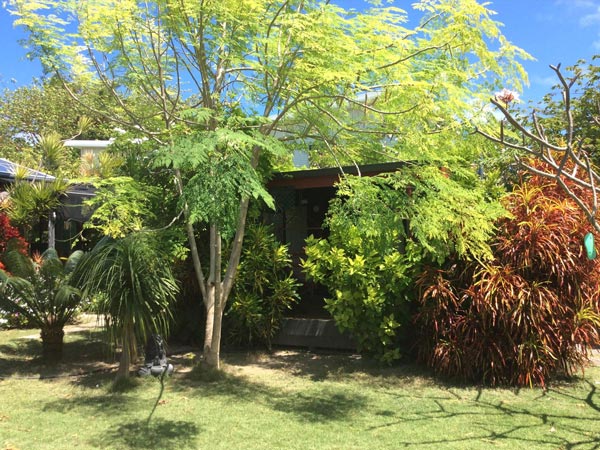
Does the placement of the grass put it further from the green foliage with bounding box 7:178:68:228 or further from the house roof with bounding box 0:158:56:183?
the house roof with bounding box 0:158:56:183

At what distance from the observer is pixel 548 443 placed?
4766mm

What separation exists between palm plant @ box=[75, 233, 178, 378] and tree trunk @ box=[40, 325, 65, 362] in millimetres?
1944

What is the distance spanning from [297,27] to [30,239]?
12.7 metres

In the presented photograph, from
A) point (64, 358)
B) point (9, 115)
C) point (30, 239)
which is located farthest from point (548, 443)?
point (9, 115)

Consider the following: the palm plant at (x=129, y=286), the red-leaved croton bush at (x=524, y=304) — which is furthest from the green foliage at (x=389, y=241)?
the palm plant at (x=129, y=286)

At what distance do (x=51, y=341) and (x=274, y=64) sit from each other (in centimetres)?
550

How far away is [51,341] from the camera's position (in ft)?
26.4

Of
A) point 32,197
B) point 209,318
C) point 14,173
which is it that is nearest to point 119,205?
point 209,318

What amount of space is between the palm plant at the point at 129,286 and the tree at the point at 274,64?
805 millimetres

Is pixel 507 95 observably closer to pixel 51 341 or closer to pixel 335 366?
pixel 335 366

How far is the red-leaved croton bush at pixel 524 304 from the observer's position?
21.1ft

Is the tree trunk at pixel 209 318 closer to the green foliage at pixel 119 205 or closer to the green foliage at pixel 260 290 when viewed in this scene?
the green foliage at pixel 260 290

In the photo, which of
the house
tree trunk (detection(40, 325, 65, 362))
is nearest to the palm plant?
tree trunk (detection(40, 325, 65, 362))

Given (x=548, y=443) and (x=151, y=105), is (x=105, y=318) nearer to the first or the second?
(x=151, y=105)
